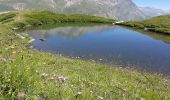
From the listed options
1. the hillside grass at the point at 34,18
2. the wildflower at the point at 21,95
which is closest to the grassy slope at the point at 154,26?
the hillside grass at the point at 34,18

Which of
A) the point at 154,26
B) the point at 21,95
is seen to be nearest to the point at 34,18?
the point at 154,26

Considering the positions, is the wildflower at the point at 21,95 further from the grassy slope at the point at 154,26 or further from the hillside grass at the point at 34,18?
the grassy slope at the point at 154,26

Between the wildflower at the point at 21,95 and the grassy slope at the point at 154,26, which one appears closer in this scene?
the wildflower at the point at 21,95

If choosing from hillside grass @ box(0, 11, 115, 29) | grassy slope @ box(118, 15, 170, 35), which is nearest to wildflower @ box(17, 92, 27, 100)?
hillside grass @ box(0, 11, 115, 29)

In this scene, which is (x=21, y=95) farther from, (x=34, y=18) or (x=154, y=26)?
(x=154, y=26)

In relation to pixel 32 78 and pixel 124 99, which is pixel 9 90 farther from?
pixel 124 99

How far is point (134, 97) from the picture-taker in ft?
A: 30.8

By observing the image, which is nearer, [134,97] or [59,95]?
[59,95]

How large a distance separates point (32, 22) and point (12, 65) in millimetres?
97266

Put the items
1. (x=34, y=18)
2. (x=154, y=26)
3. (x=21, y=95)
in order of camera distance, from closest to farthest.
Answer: (x=21, y=95)
(x=34, y=18)
(x=154, y=26)

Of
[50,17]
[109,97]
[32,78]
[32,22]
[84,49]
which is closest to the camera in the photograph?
[32,78]

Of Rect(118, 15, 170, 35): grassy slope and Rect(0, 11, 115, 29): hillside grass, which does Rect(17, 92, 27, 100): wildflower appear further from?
Rect(118, 15, 170, 35): grassy slope

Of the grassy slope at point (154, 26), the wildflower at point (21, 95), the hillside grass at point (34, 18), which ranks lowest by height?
the grassy slope at point (154, 26)

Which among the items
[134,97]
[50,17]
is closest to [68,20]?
[50,17]
